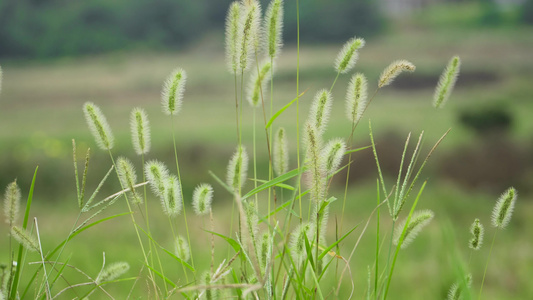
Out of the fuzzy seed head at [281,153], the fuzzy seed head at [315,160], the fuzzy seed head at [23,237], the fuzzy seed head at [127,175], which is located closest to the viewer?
the fuzzy seed head at [315,160]

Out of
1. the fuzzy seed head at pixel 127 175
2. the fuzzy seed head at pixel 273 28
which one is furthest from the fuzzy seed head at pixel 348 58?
the fuzzy seed head at pixel 127 175

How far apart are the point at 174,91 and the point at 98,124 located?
7.6 inches

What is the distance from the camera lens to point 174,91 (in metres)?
1.37

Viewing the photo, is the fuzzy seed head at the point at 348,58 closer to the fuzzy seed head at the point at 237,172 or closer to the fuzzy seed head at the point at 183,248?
the fuzzy seed head at the point at 237,172

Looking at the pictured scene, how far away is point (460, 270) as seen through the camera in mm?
991

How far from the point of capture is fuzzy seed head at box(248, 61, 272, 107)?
1.47 metres

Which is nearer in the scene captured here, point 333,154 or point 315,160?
point 315,160

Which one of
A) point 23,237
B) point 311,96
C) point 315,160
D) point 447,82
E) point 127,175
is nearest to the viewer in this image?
point 315,160

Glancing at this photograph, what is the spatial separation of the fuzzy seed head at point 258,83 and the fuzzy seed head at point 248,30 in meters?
0.07

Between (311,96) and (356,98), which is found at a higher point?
(356,98)

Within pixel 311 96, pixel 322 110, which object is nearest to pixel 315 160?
pixel 322 110

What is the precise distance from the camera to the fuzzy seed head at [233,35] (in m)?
1.39

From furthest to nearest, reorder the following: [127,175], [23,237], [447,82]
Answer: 1. [447,82]
2. [127,175]
3. [23,237]

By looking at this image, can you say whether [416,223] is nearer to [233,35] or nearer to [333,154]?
[333,154]
